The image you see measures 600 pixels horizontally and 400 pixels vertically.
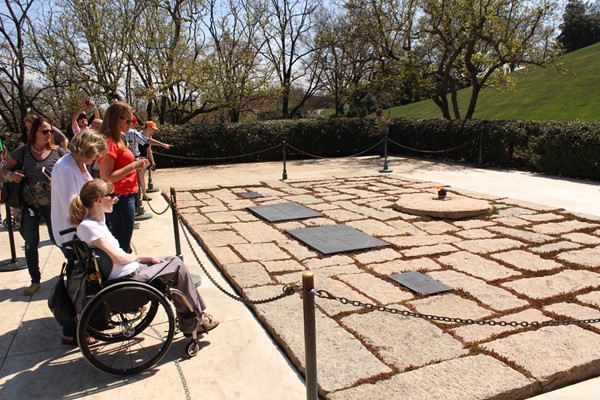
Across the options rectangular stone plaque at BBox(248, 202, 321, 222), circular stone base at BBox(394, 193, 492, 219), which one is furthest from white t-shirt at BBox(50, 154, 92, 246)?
circular stone base at BBox(394, 193, 492, 219)

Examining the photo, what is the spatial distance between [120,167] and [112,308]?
144 centimetres

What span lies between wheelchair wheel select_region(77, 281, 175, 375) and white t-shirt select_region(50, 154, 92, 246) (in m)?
0.76

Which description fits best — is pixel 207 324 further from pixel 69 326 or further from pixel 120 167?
pixel 120 167

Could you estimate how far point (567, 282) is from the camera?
15.7ft

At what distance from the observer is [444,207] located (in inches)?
300

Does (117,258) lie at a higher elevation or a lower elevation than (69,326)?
higher

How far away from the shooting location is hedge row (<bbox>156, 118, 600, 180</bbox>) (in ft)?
37.2

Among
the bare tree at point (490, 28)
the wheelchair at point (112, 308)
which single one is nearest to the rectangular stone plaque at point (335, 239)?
the wheelchair at point (112, 308)

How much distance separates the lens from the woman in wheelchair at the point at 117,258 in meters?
3.29

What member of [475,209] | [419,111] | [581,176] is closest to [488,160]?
[581,176]

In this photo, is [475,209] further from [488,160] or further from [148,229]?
[488,160]

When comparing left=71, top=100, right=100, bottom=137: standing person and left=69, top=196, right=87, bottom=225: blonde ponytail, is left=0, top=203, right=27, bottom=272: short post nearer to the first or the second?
left=71, top=100, right=100, bottom=137: standing person

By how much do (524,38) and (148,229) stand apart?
13.2 metres

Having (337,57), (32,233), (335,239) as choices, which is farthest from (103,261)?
(337,57)
